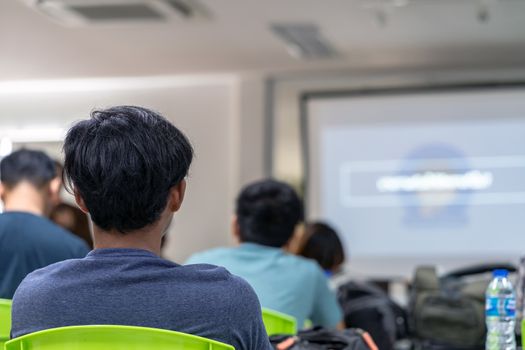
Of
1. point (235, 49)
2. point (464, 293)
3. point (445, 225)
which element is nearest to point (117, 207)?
point (464, 293)

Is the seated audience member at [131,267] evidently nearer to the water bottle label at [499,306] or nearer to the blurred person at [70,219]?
the water bottle label at [499,306]

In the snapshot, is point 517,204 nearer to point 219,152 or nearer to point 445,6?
point 445,6

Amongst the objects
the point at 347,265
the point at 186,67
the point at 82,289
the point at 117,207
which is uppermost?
the point at 186,67

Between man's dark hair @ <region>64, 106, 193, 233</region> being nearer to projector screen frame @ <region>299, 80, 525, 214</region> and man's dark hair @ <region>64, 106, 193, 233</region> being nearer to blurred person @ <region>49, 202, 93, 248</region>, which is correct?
blurred person @ <region>49, 202, 93, 248</region>

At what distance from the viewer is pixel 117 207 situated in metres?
1.44

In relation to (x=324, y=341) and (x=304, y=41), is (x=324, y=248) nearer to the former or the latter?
(x=324, y=341)

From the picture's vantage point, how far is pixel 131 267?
142 centimetres

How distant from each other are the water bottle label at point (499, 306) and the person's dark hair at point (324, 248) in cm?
162

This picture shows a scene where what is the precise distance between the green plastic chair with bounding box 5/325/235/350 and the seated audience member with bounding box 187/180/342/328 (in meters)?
1.45

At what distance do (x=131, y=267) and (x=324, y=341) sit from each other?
657 millimetres

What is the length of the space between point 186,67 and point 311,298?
14.7 ft

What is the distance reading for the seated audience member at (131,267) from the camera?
4.56 feet

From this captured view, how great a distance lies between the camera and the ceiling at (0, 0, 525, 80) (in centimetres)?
553

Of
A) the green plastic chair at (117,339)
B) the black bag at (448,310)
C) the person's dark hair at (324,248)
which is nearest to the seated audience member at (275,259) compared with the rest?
the black bag at (448,310)
